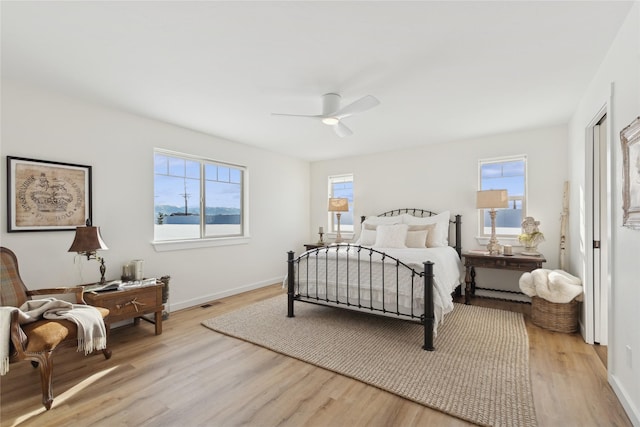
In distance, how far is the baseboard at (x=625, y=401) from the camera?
1697 mm

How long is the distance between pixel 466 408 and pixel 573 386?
35.9 inches

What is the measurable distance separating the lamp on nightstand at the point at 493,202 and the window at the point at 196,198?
3639 millimetres

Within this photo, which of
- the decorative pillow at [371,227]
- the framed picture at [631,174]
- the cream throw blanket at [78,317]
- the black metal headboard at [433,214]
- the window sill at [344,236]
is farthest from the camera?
the window sill at [344,236]

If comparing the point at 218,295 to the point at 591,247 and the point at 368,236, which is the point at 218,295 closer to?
the point at 368,236

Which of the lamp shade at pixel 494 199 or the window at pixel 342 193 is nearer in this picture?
the lamp shade at pixel 494 199

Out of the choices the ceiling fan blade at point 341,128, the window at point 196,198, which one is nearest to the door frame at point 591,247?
the ceiling fan blade at point 341,128

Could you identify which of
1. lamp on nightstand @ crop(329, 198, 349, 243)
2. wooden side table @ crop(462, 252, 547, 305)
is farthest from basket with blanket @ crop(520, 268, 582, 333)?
lamp on nightstand @ crop(329, 198, 349, 243)

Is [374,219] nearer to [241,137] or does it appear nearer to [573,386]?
[241,137]

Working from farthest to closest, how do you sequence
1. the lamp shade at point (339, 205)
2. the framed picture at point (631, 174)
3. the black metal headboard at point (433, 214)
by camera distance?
the lamp shade at point (339, 205) → the black metal headboard at point (433, 214) → the framed picture at point (631, 174)

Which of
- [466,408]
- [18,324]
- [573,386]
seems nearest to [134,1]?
[18,324]

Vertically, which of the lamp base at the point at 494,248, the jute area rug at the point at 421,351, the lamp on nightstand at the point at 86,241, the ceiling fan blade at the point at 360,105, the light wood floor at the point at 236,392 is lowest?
the light wood floor at the point at 236,392

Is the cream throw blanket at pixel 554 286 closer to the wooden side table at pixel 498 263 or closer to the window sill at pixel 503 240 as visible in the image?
the wooden side table at pixel 498 263

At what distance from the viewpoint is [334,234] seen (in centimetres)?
609

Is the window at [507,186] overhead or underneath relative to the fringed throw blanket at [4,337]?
overhead
